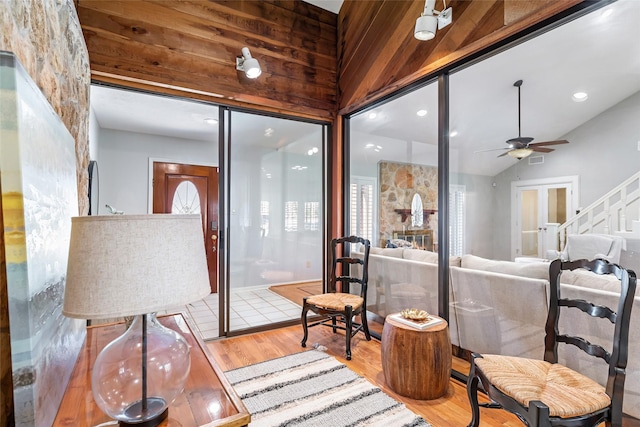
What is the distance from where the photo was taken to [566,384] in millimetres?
1495

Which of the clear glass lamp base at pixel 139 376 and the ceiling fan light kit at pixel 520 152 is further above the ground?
the ceiling fan light kit at pixel 520 152

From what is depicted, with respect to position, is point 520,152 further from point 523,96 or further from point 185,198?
point 185,198

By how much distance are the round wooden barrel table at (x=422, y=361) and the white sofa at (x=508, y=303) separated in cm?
44

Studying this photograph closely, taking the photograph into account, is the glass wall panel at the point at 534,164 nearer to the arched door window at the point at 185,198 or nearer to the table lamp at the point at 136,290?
the table lamp at the point at 136,290

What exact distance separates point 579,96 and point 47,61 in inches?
109

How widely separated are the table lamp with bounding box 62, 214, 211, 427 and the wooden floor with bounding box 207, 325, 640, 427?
1.66 metres

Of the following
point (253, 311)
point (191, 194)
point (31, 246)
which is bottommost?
point (253, 311)

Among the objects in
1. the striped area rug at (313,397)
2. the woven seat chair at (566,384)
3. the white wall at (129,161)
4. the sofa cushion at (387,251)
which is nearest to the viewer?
the woven seat chair at (566,384)

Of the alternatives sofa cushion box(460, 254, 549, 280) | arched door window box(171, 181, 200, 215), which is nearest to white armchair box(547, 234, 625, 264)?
sofa cushion box(460, 254, 549, 280)

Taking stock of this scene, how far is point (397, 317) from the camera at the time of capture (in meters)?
2.41

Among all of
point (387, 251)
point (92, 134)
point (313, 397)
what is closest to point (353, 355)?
point (313, 397)

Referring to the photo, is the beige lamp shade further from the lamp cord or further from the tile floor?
the tile floor

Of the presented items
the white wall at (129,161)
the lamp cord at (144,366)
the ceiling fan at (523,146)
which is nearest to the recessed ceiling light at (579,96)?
the ceiling fan at (523,146)

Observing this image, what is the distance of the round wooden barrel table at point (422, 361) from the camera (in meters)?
2.15
